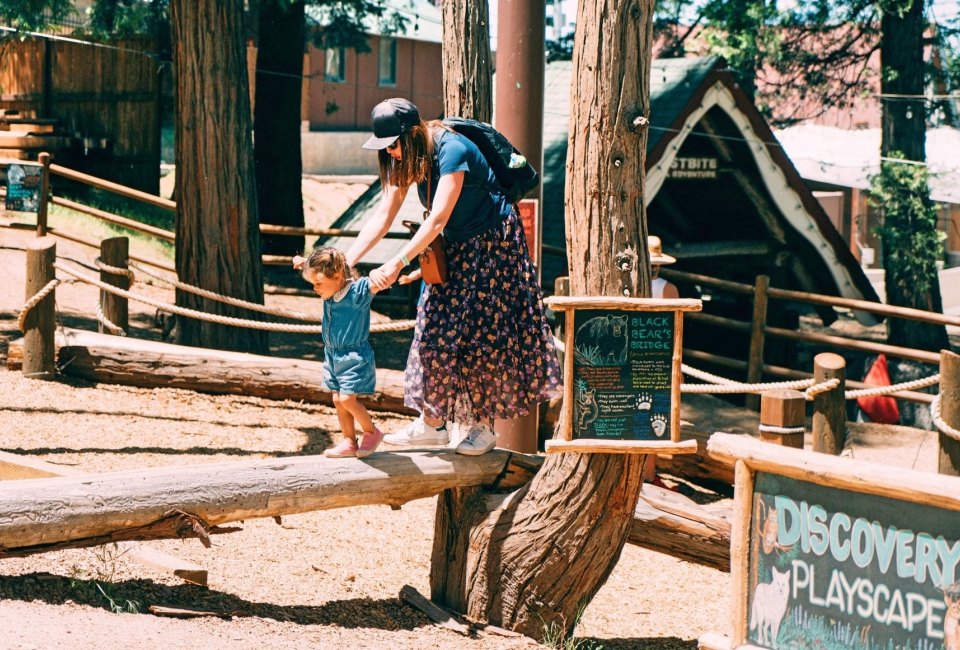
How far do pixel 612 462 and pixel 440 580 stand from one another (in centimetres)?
115

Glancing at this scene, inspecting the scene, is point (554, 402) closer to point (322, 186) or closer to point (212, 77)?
point (212, 77)

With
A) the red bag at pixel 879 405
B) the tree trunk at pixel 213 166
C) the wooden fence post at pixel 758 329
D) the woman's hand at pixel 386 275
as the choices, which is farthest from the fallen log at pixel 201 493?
the red bag at pixel 879 405

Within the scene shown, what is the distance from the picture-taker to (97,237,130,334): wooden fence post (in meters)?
10.3

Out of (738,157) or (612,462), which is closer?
(612,462)

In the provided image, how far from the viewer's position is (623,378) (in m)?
5.09

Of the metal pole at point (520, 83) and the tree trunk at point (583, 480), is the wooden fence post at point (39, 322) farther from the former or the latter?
the tree trunk at point (583, 480)

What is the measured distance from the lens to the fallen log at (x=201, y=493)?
4902 mm

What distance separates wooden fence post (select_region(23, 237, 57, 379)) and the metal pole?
4231mm

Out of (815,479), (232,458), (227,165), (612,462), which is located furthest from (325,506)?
(227,165)

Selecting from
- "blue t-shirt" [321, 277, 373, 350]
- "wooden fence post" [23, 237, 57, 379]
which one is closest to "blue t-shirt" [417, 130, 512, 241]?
"blue t-shirt" [321, 277, 373, 350]

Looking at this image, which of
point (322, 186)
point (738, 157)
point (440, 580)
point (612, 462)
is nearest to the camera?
point (612, 462)

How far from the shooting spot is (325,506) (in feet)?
17.6

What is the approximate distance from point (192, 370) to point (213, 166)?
200cm

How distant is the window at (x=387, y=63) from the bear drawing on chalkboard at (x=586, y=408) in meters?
30.4
